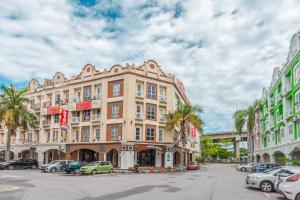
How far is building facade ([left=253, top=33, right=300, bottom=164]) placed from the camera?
34.3 meters

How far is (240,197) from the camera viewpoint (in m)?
16.2

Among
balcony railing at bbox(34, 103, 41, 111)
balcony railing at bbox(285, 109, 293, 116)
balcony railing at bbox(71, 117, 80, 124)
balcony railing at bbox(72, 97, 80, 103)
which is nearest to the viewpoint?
balcony railing at bbox(285, 109, 293, 116)

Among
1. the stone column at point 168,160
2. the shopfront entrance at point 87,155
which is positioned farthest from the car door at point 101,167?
the shopfront entrance at point 87,155

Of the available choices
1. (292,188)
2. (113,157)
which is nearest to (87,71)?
(113,157)

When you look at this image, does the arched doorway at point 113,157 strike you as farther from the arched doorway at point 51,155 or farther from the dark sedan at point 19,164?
the dark sedan at point 19,164

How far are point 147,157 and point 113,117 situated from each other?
25.0ft

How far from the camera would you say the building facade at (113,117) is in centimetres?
4459

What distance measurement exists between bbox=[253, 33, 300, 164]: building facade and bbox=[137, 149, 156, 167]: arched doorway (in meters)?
16.9

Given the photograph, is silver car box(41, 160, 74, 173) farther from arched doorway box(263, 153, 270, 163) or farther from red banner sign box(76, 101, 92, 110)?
arched doorway box(263, 153, 270, 163)

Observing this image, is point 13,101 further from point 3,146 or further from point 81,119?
point 3,146

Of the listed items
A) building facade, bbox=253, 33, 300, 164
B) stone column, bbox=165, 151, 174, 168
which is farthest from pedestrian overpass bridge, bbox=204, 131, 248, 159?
stone column, bbox=165, 151, 174, 168

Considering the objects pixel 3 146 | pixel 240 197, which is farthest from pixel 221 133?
pixel 240 197

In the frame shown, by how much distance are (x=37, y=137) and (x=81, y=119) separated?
36.3ft

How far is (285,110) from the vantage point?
39094 millimetres
